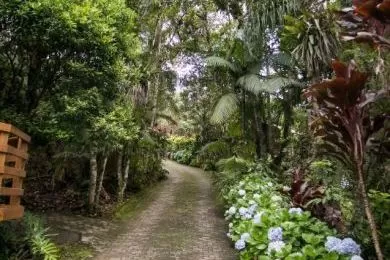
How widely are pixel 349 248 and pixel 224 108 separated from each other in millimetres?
7092

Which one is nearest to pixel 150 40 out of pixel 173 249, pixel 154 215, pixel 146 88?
pixel 146 88

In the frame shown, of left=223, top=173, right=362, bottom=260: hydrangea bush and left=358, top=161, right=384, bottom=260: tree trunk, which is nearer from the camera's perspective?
left=358, top=161, right=384, bottom=260: tree trunk

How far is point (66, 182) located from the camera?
35.6 feet

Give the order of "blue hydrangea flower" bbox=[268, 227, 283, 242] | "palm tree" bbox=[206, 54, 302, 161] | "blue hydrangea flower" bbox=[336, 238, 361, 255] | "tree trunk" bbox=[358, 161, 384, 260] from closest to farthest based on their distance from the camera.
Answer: "tree trunk" bbox=[358, 161, 384, 260] < "blue hydrangea flower" bbox=[336, 238, 361, 255] < "blue hydrangea flower" bbox=[268, 227, 283, 242] < "palm tree" bbox=[206, 54, 302, 161]

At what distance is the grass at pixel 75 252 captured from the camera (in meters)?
6.23

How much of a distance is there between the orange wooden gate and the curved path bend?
172cm

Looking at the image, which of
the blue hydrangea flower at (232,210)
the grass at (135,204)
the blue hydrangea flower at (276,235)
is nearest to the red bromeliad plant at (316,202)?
the blue hydrangea flower at (276,235)

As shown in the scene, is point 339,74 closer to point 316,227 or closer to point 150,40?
point 316,227

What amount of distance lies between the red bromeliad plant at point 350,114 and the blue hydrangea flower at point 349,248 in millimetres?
275

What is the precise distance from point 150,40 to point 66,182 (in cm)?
586

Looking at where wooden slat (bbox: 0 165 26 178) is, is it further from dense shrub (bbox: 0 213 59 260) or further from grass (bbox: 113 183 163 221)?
grass (bbox: 113 183 163 221)

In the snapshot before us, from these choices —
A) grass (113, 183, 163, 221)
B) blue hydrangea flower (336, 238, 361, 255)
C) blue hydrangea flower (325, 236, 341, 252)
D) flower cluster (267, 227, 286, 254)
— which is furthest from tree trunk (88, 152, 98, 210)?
blue hydrangea flower (336, 238, 361, 255)

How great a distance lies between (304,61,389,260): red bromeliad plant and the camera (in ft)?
11.1

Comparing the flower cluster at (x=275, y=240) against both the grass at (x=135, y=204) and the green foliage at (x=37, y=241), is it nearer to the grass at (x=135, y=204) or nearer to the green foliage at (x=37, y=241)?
the green foliage at (x=37, y=241)
